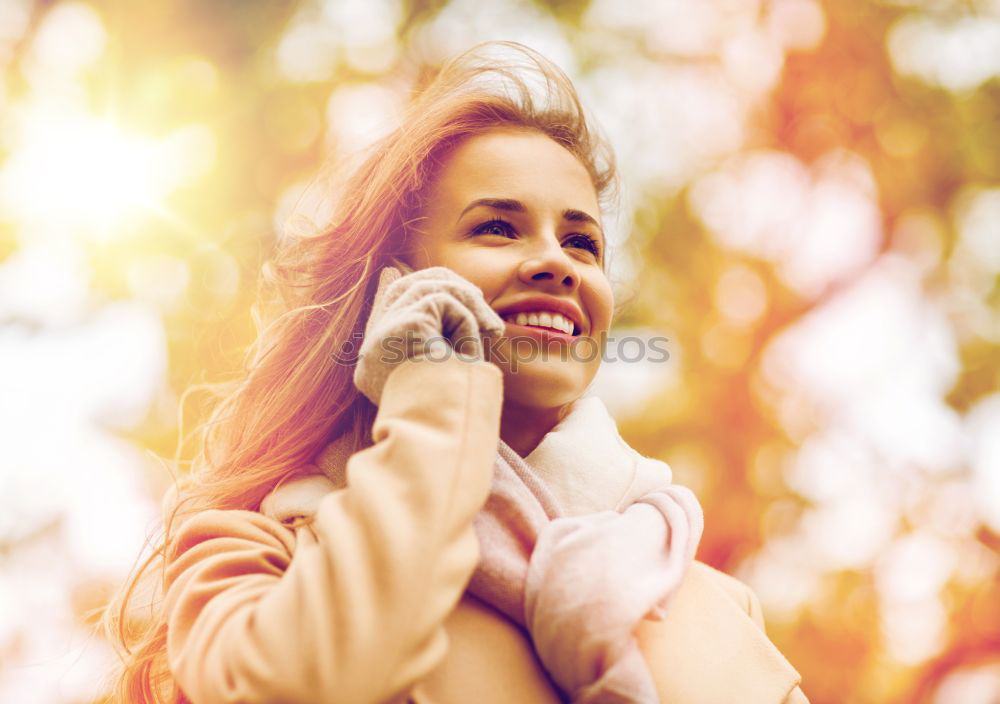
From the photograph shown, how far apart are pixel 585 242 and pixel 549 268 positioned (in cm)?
28

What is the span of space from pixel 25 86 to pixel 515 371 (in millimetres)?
4745

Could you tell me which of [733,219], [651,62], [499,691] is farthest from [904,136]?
[499,691]

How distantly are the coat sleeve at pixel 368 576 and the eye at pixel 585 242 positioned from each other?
2.02 ft

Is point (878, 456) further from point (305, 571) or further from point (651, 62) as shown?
point (305, 571)

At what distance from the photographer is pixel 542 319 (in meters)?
1.77

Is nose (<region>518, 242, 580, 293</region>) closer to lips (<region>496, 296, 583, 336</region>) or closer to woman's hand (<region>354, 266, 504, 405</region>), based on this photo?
lips (<region>496, 296, 583, 336</region>)

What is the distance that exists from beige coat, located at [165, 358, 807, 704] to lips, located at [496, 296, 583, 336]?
29 centimetres

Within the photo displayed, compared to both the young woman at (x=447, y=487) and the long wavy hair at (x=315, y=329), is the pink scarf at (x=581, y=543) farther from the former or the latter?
the long wavy hair at (x=315, y=329)

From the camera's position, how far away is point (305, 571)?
123cm

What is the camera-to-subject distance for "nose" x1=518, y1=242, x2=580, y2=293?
1.76 m

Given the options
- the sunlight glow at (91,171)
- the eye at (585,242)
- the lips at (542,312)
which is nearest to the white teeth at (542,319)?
the lips at (542,312)

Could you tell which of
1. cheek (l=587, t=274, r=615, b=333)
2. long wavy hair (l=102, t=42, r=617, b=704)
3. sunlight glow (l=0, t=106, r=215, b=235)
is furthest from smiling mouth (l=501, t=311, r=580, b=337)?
sunlight glow (l=0, t=106, r=215, b=235)

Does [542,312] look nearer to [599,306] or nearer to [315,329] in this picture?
[599,306]

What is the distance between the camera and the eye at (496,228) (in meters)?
1.86
